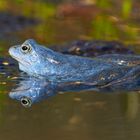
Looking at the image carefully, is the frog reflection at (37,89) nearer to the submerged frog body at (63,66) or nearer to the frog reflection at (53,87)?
the frog reflection at (53,87)

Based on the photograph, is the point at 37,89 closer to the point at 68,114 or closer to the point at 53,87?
the point at 53,87

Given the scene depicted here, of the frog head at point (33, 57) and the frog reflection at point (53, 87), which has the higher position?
the frog head at point (33, 57)

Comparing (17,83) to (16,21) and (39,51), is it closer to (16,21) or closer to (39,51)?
(39,51)

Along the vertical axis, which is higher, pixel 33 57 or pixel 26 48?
pixel 26 48

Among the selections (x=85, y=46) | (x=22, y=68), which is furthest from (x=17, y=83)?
(x=85, y=46)

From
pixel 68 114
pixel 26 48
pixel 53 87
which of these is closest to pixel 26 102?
pixel 68 114

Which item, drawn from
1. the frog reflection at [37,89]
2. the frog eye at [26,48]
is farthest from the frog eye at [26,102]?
the frog eye at [26,48]

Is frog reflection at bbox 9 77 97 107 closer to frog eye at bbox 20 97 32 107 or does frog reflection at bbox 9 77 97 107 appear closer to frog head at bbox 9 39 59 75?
frog eye at bbox 20 97 32 107

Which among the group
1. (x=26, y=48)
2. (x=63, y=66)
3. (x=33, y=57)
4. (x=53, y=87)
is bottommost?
(x=53, y=87)

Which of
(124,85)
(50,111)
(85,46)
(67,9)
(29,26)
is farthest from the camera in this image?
(67,9)
